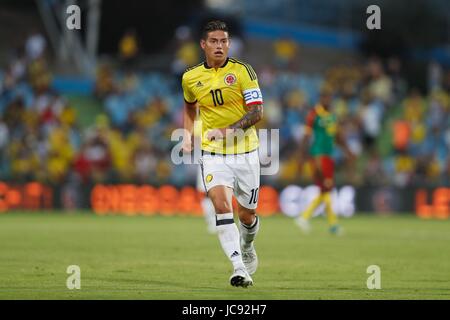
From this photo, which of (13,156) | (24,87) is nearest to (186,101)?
(13,156)

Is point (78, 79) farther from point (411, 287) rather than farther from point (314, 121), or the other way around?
point (411, 287)

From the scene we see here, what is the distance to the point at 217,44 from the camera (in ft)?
37.4

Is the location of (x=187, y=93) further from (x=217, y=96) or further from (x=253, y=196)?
(x=253, y=196)

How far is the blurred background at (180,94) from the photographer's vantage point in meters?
28.4

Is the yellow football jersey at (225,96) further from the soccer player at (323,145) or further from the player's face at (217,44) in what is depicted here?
the soccer player at (323,145)

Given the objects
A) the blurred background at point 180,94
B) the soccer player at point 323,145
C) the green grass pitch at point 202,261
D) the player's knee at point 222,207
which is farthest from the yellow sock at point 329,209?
the player's knee at point 222,207

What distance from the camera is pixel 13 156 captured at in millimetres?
28219

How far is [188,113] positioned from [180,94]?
19.5 m

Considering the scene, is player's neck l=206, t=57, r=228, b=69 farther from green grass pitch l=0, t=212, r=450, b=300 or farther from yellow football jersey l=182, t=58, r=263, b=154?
green grass pitch l=0, t=212, r=450, b=300

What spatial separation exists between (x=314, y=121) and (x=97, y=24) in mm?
13878

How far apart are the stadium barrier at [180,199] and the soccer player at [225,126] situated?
16.3 meters

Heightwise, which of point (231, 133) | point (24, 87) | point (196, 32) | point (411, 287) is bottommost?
point (411, 287)

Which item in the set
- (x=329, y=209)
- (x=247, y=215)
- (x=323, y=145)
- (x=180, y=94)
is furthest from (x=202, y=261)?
(x=180, y=94)

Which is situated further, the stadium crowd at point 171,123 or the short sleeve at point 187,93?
the stadium crowd at point 171,123
